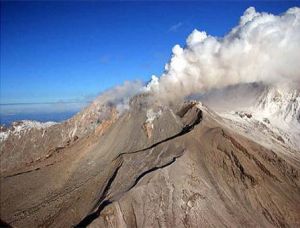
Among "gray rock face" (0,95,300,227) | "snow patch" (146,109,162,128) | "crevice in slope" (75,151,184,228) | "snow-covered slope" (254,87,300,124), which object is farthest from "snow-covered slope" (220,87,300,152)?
"crevice in slope" (75,151,184,228)

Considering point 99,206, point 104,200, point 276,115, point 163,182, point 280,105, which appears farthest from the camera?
point 280,105

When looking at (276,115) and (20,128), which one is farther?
(20,128)

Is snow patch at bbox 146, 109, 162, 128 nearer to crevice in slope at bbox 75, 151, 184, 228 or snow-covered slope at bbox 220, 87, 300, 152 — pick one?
crevice in slope at bbox 75, 151, 184, 228

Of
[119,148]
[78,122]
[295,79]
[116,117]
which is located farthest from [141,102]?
[295,79]

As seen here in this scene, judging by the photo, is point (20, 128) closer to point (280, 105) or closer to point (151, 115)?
point (151, 115)

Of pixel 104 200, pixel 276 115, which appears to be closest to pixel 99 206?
pixel 104 200

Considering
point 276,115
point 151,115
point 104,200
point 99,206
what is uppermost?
point 151,115

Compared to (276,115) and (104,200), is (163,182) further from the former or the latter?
(276,115)

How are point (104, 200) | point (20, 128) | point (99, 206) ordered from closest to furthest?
point (99, 206)
point (104, 200)
point (20, 128)

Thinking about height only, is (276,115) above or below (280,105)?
below
